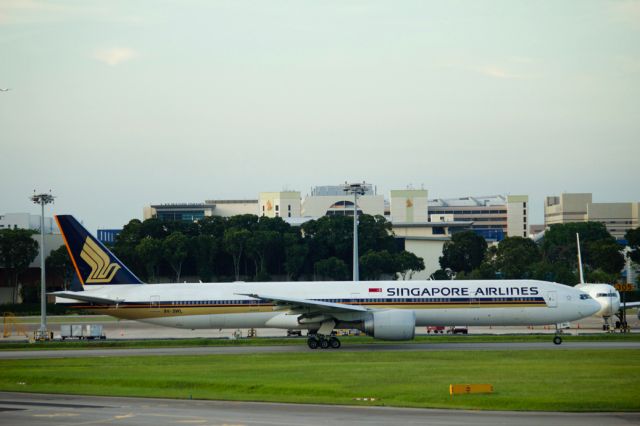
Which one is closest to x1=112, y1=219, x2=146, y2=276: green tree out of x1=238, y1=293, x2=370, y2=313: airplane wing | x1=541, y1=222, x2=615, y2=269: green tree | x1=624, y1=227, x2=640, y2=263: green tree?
x1=541, y1=222, x2=615, y2=269: green tree

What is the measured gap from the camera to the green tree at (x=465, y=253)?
143375 millimetres

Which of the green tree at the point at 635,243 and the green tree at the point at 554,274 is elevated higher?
the green tree at the point at 635,243

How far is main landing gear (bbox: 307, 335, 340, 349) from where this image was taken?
52.8 m

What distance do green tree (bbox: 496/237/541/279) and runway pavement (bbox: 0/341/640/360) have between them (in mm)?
68663

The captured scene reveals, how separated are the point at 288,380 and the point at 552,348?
1890 centimetres

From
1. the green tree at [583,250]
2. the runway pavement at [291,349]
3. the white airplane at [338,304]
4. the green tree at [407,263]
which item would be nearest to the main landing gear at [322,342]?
the white airplane at [338,304]

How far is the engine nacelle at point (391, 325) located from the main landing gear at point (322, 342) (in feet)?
7.97

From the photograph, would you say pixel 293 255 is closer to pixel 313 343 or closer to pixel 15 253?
pixel 15 253

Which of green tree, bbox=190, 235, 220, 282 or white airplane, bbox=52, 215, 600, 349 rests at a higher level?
green tree, bbox=190, 235, 220, 282

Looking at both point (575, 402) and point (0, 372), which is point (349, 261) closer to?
point (0, 372)

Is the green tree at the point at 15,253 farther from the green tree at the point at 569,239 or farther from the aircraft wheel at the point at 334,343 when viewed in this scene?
the aircraft wheel at the point at 334,343

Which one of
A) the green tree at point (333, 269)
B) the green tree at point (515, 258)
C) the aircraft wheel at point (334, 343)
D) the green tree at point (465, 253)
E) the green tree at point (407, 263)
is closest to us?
the aircraft wheel at point (334, 343)

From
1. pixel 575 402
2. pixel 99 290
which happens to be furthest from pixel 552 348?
pixel 99 290

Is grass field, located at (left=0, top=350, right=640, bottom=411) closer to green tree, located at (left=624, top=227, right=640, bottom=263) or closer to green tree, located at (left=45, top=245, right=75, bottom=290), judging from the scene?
green tree, located at (left=45, top=245, right=75, bottom=290)
